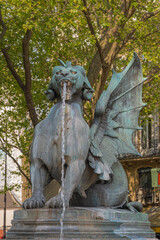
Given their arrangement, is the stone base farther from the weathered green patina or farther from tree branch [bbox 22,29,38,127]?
tree branch [bbox 22,29,38,127]

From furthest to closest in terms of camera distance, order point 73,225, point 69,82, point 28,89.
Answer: point 28,89
point 69,82
point 73,225

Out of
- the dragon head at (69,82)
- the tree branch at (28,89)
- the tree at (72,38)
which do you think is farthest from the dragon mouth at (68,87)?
the tree branch at (28,89)

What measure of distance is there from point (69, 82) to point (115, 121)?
0.86 metres

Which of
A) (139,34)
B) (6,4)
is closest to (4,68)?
(6,4)

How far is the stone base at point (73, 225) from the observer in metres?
4.61

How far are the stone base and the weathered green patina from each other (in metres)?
0.16

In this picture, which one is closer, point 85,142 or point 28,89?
point 85,142

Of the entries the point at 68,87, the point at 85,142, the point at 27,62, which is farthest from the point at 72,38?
the point at 85,142

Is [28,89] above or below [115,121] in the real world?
above

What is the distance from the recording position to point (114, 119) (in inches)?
234

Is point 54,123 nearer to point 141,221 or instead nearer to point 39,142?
point 39,142

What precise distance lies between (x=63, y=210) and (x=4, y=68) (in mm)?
10620

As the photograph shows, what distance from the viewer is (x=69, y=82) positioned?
5438 millimetres

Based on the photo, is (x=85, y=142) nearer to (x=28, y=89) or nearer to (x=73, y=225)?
(x=73, y=225)
